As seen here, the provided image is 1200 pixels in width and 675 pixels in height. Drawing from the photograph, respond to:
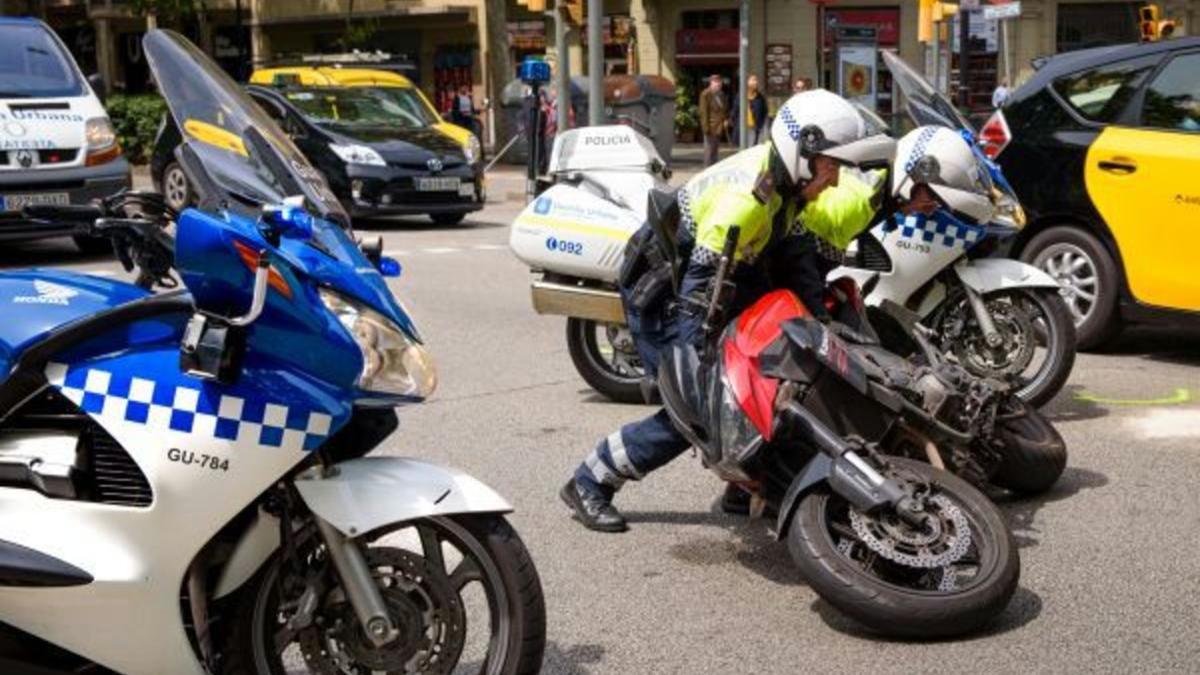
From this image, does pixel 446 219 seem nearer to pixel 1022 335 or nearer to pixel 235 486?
pixel 1022 335

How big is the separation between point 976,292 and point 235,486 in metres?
4.17

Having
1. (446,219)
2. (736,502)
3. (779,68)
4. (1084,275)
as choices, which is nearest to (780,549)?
(736,502)

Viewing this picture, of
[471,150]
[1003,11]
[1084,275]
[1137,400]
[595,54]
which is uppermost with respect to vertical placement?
[1003,11]

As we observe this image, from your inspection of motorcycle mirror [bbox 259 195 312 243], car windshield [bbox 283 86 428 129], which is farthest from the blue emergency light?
motorcycle mirror [bbox 259 195 312 243]

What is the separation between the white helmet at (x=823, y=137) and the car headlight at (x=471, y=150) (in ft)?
39.7

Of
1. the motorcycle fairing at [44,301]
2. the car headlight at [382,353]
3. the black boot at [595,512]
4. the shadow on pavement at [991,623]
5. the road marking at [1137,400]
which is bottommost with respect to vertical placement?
the road marking at [1137,400]

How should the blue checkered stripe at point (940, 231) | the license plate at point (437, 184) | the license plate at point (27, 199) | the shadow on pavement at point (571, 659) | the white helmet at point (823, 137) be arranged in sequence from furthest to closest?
the license plate at point (437, 184)
the license plate at point (27, 199)
the blue checkered stripe at point (940, 231)
the white helmet at point (823, 137)
the shadow on pavement at point (571, 659)

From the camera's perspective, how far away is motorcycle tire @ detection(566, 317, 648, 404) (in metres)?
7.56

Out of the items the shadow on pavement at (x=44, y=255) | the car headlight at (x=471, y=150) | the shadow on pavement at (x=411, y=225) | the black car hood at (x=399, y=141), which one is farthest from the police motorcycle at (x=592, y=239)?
the car headlight at (x=471, y=150)

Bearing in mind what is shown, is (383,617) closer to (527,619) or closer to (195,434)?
(527,619)

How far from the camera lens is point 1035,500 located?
5.80 m

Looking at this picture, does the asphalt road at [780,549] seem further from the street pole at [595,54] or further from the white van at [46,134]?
the street pole at [595,54]

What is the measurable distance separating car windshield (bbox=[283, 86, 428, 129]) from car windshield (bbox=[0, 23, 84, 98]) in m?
3.97

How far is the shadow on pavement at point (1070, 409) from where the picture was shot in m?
7.18
